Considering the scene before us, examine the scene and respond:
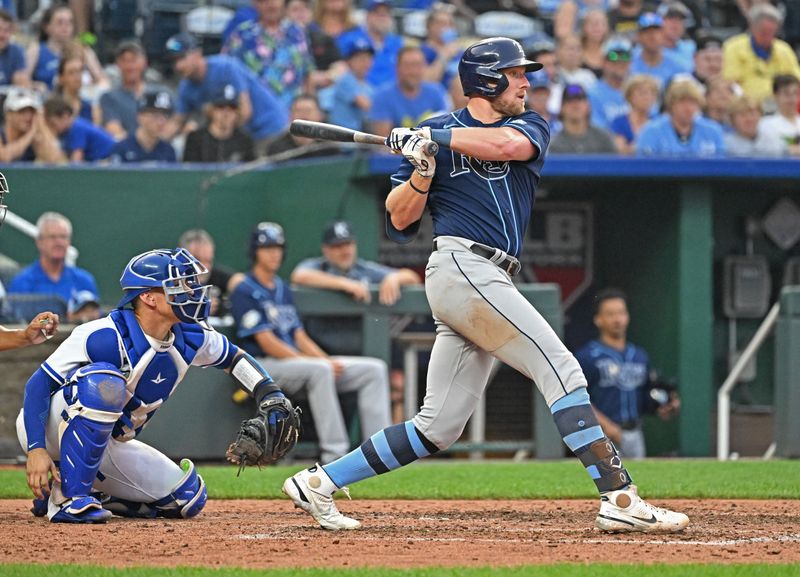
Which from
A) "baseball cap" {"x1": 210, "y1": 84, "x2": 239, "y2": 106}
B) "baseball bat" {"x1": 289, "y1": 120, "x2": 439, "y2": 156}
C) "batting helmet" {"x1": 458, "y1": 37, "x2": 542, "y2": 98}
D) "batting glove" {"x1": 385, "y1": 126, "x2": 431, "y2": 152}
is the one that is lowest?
"batting glove" {"x1": 385, "y1": 126, "x2": 431, "y2": 152}

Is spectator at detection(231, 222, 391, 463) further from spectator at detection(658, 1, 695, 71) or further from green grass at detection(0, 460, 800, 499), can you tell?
spectator at detection(658, 1, 695, 71)

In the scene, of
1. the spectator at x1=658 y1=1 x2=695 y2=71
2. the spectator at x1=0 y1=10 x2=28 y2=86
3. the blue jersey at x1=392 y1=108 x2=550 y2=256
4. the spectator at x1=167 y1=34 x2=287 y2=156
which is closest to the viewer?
the blue jersey at x1=392 y1=108 x2=550 y2=256

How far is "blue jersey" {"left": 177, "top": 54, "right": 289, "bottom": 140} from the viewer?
36.2 ft

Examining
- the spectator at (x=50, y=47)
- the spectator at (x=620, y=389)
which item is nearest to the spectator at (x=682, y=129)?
the spectator at (x=620, y=389)

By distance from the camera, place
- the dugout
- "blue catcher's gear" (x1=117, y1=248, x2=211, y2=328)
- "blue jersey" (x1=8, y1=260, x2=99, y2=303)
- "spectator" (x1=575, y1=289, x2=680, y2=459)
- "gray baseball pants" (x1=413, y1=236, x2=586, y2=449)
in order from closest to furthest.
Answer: "gray baseball pants" (x1=413, y1=236, x2=586, y2=449), "blue catcher's gear" (x1=117, y1=248, x2=211, y2=328), "blue jersey" (x1=8, y1=260, x2=99, y2=303), "spectator" (x1=575, y1=289, x2=680, y2=459), the dugout

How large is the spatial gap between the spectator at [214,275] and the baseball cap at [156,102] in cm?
143

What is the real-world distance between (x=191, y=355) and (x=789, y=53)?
336 inches

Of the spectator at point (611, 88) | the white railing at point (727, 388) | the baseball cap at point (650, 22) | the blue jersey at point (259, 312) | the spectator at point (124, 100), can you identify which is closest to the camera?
the blue jersey at point (259, 312)

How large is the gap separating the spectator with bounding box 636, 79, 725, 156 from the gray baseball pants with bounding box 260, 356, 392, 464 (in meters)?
2.93

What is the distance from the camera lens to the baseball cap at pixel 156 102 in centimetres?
1047

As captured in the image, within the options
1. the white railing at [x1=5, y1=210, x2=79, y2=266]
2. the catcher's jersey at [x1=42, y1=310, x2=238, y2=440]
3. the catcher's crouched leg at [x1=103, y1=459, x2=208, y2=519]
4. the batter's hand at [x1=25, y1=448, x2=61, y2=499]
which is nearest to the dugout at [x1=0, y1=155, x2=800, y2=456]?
the white railing at [x1=5, y1=210, x2=79, y2=266]

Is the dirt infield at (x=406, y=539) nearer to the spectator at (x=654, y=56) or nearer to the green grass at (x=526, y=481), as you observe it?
the green grass at (x=526, y=481)

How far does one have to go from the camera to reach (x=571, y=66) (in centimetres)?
1216

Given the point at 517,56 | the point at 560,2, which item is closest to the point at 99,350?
the point at 517,56
